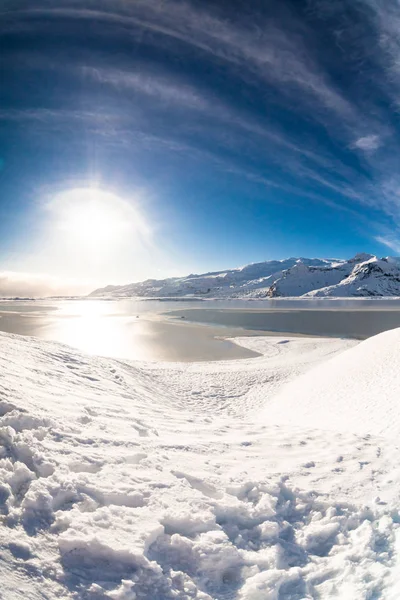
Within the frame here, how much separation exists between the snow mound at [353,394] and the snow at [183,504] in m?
0.49

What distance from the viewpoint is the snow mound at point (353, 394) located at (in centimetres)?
880

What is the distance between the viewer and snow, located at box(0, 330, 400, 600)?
3.17 metres

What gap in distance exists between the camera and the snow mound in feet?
28.9

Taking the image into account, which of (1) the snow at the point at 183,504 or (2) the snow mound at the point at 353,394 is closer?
(1) the snow at the point at 183,504

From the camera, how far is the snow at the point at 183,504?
3.17 m

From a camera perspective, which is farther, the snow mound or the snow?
the snow mound

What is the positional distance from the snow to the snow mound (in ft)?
1.59

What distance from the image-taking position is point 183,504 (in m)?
4.11

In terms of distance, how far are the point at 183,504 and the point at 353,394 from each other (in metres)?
8.86

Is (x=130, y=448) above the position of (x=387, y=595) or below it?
above

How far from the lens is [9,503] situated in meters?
3.57

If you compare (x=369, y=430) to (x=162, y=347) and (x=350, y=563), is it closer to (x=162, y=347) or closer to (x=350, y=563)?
(x=350, y=563)

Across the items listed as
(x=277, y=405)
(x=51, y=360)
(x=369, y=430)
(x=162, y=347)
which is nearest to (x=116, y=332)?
(x=162, y=347)

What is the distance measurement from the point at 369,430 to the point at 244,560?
19.8 feet
